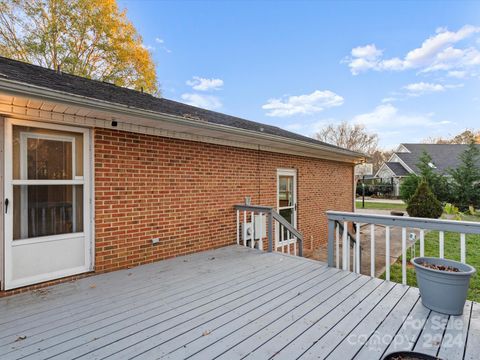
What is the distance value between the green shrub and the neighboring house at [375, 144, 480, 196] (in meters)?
14.7

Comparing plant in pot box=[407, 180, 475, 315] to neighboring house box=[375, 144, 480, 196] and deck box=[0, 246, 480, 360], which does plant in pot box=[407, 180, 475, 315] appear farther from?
neighboring house box=[375, 144, 480, 196]

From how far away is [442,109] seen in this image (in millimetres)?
15859

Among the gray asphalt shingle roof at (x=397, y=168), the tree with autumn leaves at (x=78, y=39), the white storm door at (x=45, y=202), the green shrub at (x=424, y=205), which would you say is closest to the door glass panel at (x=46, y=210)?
the white storm door at (x=45, y=202)

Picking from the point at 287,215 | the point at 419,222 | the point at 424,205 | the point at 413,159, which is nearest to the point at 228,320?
the point at 419,222

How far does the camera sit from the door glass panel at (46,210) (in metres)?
3.00

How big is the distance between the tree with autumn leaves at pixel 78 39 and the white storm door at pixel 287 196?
37.3ft

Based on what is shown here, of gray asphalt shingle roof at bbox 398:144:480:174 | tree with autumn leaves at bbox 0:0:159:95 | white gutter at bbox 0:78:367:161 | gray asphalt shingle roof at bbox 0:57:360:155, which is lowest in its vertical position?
white gutter at bbox 0:78:367:161

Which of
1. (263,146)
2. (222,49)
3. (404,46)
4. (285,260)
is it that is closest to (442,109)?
(404,46)

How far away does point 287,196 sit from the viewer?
279 inches

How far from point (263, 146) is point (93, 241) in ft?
13.2

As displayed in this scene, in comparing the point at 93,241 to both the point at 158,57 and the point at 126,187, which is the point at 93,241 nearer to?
the point at 126,187

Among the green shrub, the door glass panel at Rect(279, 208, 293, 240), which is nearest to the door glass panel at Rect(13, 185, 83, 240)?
the door glass panel at Rect(279, 208, 293, 240)

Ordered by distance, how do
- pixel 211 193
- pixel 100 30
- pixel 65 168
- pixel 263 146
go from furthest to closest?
pixel 100 30
pixel 263 146
pixel 211 193
pixel 65 168

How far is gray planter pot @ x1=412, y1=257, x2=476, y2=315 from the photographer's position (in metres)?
2.36
